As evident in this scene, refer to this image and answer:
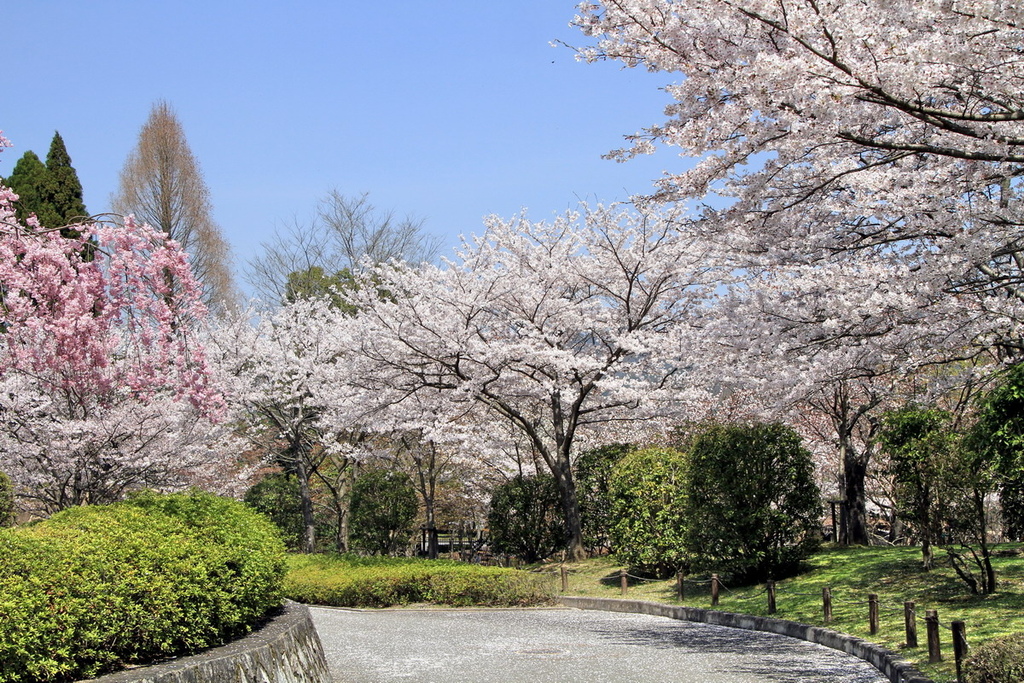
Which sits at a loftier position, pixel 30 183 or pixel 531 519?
pixel 30 183

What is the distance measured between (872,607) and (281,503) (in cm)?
1993

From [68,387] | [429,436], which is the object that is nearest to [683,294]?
[429,436]

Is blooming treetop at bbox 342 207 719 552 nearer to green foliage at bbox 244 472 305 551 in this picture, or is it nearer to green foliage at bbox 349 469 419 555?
green foliage at bbox 349 469 419 555

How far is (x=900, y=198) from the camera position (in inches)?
319

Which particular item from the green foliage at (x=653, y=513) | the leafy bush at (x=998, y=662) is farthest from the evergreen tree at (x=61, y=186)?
the leafy bush at (x=998, y=662)

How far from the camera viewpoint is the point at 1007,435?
311 inches

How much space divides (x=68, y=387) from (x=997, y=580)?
11712 millimetres

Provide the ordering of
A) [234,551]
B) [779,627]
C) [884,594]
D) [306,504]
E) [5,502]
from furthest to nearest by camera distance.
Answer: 1. [306,504]
2. [884,594]
3. [779,627]
4. [5,502]
5. [234,551]

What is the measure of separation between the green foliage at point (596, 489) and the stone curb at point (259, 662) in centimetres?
1068

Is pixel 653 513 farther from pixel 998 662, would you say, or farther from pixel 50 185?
pixel 50 185

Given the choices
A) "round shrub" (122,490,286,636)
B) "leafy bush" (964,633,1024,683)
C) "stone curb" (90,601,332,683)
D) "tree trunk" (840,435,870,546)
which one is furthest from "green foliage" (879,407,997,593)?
"round shrub" (122,490,286,636)

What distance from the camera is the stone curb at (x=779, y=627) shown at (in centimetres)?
716

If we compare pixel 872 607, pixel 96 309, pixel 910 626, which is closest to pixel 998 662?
pixel 910 626

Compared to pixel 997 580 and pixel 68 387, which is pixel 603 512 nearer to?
pixel 997 580
